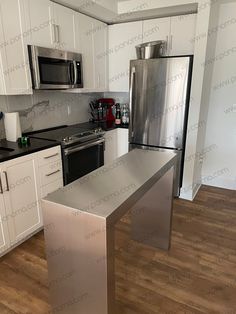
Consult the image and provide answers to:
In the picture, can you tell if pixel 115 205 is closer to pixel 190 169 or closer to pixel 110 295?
pixel 110 295

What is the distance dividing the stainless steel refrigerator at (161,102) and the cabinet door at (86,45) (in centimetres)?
63

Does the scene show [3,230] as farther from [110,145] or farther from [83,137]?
[110,145]

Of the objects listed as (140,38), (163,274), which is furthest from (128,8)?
(163,274)

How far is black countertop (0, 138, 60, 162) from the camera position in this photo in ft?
6.53

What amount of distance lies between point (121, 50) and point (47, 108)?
1414 mm

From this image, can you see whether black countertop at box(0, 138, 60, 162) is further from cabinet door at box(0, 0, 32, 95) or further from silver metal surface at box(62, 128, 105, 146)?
cabinet door at box(0, 0, 32, 95)

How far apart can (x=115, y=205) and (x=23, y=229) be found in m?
1.52

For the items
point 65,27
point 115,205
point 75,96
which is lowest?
point 115,205

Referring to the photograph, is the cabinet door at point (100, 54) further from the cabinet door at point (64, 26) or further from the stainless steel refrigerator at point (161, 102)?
the stainless steel refrigerator at point (161, 102)

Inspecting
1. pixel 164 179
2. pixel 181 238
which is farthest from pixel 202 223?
pixel 164 179

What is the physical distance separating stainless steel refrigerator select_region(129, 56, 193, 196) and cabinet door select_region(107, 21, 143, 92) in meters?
0.55

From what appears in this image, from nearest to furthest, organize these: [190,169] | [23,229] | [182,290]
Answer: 1. [182,290]
2. [23,229]
3. [190,169]

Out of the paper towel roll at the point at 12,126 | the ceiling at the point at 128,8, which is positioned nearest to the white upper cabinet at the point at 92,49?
the ceiling at the point at 128,8

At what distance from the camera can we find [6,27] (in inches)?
83.9
